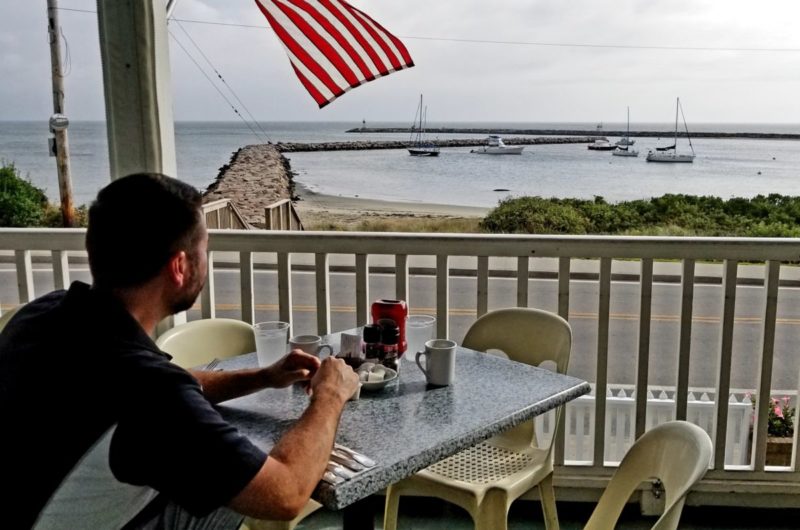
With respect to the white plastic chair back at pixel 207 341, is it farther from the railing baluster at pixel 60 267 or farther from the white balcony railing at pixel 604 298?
the railing baluster at pixel 60 267

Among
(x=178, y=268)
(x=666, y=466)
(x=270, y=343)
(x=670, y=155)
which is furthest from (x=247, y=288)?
(x=670, y=155)

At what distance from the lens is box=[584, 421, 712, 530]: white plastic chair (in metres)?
1.19

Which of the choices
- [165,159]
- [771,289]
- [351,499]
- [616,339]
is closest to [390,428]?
[351,499]

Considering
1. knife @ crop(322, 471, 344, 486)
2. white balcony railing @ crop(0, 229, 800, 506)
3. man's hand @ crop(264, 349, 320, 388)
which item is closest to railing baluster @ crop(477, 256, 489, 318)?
white balcony railing @ crop(0, 229, 800, 506)

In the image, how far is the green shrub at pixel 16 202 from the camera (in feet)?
51.0

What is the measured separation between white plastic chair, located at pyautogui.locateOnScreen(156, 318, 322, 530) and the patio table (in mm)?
292

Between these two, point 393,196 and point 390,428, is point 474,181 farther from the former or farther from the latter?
point 390,428

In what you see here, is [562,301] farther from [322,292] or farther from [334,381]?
[334,381]

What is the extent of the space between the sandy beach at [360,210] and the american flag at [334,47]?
60.4 feet

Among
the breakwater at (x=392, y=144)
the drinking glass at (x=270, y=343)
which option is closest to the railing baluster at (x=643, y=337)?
the drinking glass at (x=270, y=343)

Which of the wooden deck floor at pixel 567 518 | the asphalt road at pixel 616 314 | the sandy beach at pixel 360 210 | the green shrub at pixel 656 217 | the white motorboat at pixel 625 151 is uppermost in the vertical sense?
the white motorboat at pixel 625 151

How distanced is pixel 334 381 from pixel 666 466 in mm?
688

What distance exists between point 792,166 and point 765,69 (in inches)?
299

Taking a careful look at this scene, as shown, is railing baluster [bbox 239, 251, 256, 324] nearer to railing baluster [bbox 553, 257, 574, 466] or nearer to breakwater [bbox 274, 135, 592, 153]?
railing baluster [bbox 553, 257, 574, 466]
